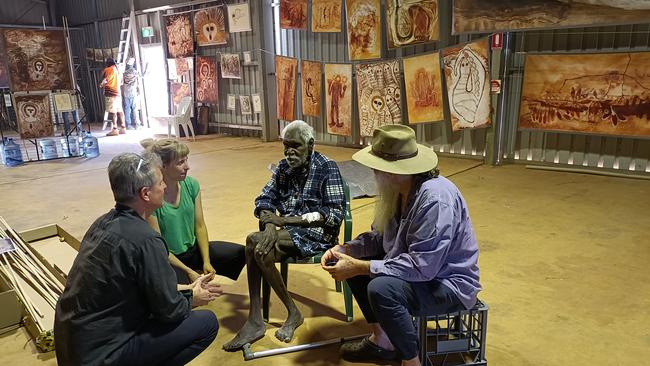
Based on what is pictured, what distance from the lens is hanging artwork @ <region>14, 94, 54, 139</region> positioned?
8031mm

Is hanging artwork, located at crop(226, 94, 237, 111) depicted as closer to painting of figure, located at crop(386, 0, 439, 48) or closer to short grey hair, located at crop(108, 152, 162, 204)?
painting of figure, located at crop(386, 0, 439, 48)

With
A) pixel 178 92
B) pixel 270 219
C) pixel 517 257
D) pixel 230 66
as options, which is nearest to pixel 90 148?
pixel 178 92

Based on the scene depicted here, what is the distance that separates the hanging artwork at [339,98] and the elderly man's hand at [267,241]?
18.5 ft

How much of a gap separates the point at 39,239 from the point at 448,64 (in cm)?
533

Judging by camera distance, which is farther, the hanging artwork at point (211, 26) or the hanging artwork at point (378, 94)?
the hanging artwork at point (211, 26)

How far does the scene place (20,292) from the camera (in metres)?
2.88

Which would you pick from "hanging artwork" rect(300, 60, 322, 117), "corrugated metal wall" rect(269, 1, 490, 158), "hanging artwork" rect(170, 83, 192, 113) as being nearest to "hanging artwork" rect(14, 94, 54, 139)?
"hanging artwork" rect(170, 83, 192, 113)

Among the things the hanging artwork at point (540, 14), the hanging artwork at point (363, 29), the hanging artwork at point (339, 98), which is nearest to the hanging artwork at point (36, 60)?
the hanging artwork at point (339, 98)

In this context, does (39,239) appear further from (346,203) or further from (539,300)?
(539,300)

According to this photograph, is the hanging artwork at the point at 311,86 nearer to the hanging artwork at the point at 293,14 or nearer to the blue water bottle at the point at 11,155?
the hanging artwork at the point at 293,14

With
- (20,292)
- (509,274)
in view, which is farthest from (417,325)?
(20,292)

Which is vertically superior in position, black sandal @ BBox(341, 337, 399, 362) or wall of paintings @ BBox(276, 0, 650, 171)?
wall of paintings @ BBox(276, 0, 650, 171)

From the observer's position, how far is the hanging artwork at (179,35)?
10539mm

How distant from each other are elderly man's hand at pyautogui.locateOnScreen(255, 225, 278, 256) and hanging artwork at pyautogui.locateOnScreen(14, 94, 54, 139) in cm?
734
